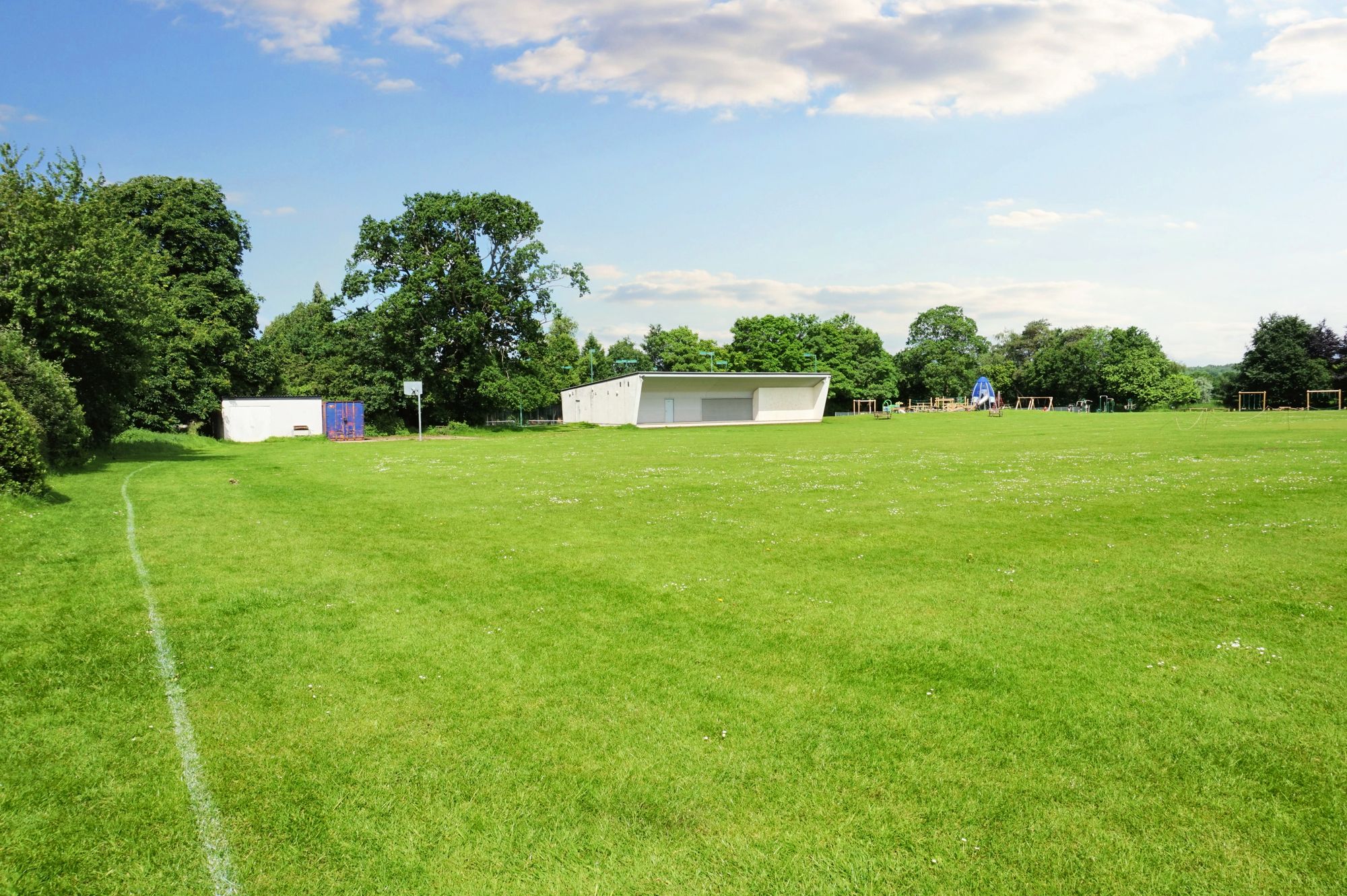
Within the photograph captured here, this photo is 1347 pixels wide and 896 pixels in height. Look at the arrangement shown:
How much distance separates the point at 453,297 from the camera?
2601 inches

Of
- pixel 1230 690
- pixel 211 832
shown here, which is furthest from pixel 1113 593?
pixel 211 832

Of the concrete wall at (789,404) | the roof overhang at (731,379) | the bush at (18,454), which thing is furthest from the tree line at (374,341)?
the concrete wall at (789,404)

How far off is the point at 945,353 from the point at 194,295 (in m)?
112

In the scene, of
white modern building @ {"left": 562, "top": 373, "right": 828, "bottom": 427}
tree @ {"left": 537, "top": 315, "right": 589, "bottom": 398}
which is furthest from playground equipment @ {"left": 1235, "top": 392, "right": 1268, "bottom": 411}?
tree @ {"left": 537, "top": 315, "right": 589, "bottom": 398}

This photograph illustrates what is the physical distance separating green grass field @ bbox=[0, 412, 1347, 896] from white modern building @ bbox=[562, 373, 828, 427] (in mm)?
62499

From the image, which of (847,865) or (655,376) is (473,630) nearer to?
(847,865)

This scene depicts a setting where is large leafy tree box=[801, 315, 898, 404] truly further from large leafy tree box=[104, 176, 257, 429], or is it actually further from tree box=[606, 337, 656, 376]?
large leafy tree box=[104, 176, 257, 429]

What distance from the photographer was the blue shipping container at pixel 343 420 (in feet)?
194

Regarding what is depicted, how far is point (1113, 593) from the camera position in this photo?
10234mm

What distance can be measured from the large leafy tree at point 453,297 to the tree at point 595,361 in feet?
190

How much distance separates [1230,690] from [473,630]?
26.0ft

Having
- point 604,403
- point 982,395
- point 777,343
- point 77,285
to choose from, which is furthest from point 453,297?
point 982,395

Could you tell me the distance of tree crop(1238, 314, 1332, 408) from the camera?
A: 336ft

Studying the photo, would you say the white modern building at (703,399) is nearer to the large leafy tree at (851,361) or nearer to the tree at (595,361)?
the large leafy tree at (851,361)
